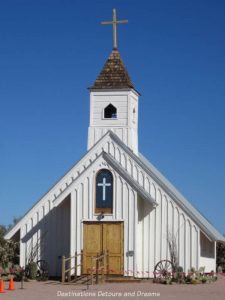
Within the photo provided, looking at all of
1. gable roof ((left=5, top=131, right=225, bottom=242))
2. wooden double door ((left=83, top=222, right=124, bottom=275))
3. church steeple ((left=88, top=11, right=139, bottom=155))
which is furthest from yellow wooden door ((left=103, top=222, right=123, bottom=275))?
church steeple ((left=88, top=11, right=139, bottom=155))

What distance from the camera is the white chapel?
3616cm

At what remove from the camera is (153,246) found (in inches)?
1449

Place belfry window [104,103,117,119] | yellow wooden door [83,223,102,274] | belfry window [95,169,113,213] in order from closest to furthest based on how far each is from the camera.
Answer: yellow wooden door [83,223,102,274], belfry window [95,169,113,213], belfry window [104,103,117,119]

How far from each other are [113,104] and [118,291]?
12670 mm

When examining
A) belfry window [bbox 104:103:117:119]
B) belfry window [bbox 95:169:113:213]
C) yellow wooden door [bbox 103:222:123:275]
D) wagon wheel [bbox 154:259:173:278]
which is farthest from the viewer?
belfry window [bbox 104:103:117:119]

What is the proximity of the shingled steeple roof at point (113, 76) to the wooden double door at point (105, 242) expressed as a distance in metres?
7.19

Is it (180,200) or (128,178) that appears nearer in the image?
(128,178)

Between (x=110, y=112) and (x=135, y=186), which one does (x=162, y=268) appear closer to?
(x=135, y=186)

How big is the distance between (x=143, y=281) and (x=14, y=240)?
8166 millimetres

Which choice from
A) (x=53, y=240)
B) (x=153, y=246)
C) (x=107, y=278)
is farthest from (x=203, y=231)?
(x=53, y=240)

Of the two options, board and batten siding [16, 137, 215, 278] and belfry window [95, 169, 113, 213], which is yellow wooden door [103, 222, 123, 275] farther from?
belfry window [95, 169, 113, 213]

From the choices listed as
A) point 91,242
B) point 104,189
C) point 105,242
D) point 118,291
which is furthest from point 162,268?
point 118,291

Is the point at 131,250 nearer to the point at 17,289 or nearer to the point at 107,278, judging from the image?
the point at 107,278

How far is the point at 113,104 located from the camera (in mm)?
39781
